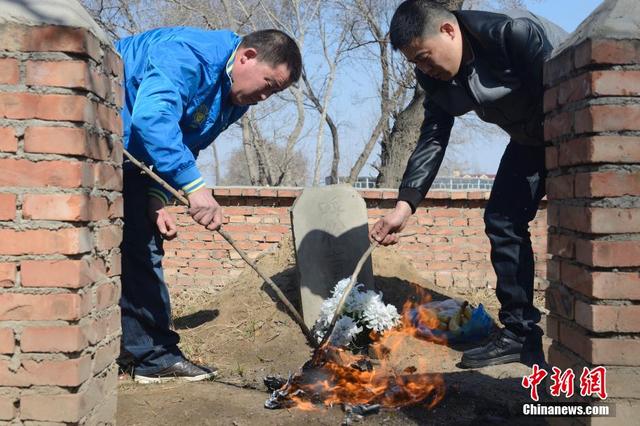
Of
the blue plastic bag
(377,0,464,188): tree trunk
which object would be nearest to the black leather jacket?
the blue plastic bag

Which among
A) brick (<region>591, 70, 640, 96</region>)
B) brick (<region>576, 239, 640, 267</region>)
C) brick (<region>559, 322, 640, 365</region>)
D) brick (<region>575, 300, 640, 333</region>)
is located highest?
brick (<region>591, 70, 640, 96</region>)

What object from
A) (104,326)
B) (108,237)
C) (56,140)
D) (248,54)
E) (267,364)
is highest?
(248,54)

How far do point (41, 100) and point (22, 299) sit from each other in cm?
72

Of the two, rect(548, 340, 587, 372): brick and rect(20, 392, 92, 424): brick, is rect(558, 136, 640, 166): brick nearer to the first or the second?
rect(548, 340, 587, 372): brick

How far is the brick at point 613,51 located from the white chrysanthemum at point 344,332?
317cm

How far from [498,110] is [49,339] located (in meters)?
2.64

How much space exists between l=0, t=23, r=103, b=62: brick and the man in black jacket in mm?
1891

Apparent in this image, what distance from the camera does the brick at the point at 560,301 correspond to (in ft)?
7.80

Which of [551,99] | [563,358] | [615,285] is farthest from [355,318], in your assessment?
[615,285]

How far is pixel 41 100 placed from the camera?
2.20 m

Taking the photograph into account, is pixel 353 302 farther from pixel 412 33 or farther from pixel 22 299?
pixel 22 299

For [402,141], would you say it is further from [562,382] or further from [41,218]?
[41,218]

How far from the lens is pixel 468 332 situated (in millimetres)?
5137

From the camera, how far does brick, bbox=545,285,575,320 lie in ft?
7.80
